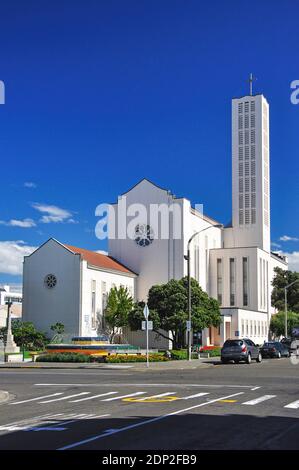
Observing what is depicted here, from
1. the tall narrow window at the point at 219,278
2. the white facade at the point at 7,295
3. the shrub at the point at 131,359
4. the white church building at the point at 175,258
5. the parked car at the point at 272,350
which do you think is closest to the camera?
the shrub at the point at 131,359

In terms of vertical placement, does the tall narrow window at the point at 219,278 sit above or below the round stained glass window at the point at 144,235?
below

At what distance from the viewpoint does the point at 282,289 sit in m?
89.7

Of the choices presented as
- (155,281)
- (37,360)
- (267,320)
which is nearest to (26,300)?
(155,281)

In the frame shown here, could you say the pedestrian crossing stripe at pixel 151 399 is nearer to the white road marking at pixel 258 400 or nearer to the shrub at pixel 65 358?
the white road marking at pixel 258 400

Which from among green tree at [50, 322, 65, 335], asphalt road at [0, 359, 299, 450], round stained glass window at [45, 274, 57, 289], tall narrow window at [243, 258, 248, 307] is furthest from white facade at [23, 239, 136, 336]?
asphalt road at [0, 359, 299, 450]

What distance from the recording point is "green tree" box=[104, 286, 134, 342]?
6381 centimetres

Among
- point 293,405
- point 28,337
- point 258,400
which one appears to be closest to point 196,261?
point 28,337

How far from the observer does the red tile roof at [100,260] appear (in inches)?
2574

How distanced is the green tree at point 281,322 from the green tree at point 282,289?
4143 mm

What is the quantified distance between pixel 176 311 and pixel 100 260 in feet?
47.7

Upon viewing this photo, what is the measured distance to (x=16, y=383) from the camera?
24469 mm

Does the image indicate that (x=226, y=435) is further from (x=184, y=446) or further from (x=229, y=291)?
(x=229, y=291)

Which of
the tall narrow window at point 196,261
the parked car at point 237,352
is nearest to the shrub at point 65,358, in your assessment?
the parked car at point 237,352

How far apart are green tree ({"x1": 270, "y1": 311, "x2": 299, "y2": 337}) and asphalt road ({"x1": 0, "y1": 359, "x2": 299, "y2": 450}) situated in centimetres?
6194
